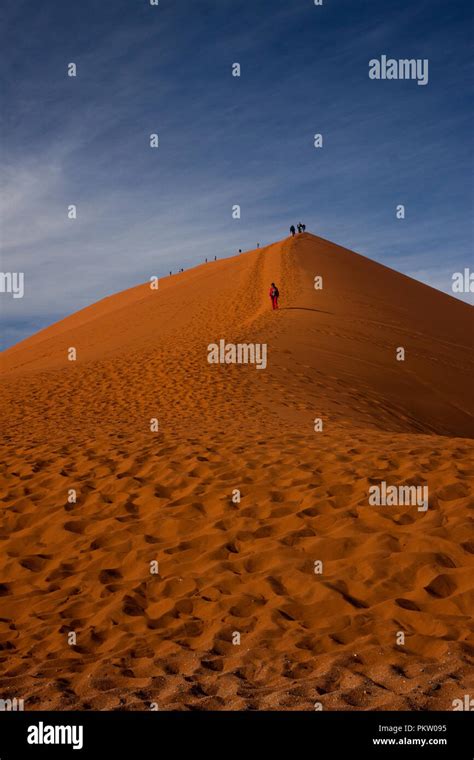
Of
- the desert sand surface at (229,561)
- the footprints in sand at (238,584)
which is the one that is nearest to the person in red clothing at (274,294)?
the desert sand surface at (229,561)

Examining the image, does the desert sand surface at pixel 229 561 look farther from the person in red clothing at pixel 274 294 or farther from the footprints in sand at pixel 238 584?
the person in red clothing at pixel 274 294

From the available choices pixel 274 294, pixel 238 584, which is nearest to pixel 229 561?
pixel 238 584

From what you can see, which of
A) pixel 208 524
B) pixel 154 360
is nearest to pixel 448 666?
pixel 208 524

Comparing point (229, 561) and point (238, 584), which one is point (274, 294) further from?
point (238, 584)

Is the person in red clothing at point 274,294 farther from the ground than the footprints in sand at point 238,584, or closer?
farther from the ground

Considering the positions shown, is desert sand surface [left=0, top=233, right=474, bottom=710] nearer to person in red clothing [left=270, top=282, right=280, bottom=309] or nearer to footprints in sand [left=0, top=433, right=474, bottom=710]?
footprints in sand [left=0, top=433, right=474, bottom=710]

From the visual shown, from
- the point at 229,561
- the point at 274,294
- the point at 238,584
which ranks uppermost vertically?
the point at 274,294

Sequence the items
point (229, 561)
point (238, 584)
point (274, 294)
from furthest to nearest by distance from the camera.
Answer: point (274, 294) < point (229, 561) < point (238, 584)

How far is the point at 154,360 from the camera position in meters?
21.1

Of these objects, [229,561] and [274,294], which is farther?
[274,294]

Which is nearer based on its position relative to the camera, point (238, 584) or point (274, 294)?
point (238, 584)

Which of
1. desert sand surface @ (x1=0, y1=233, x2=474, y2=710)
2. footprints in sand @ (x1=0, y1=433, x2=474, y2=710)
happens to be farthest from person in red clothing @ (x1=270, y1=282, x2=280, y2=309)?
footprints in sand @ (x1=0, y1=433, x2=474, y2=710)

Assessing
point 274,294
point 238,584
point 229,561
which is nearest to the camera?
point 238,584

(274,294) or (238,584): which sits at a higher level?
(274,294)
